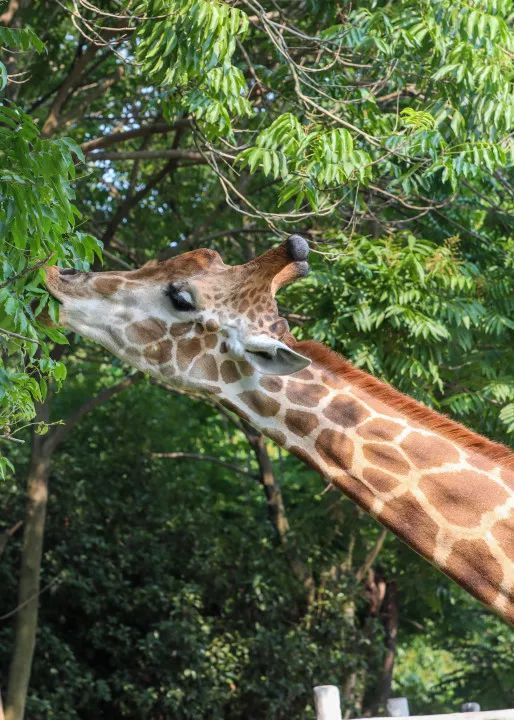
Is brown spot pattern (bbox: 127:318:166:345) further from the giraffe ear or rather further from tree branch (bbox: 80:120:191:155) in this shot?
tree branch (bbox: 80:120:191:155)

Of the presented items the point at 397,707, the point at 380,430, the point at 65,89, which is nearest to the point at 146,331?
the point at 380,430

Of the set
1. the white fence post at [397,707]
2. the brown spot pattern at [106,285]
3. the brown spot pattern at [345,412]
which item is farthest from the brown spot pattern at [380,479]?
the white fence post at [397,707]

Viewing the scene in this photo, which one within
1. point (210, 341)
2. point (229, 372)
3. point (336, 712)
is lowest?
point (336, 712)

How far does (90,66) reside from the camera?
12.1 metres

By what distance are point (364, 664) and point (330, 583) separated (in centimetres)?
97

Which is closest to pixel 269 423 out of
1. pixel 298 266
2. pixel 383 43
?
pixel 298 266

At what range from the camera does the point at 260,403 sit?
5.26 m

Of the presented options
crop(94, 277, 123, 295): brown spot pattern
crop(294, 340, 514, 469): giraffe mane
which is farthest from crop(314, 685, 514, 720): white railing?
crop(94, 277, 123, 295): brown spot pattern

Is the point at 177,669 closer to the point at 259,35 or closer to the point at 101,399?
the point at 101,399

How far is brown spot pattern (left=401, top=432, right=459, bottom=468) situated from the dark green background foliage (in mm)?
1680

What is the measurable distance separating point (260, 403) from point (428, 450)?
2.55ft

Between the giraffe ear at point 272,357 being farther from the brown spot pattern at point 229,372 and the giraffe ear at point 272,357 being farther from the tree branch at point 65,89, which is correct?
the tree branch at point 65,89

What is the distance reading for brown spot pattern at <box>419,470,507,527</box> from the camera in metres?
4.86

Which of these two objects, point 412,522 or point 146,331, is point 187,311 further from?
point 412,522
